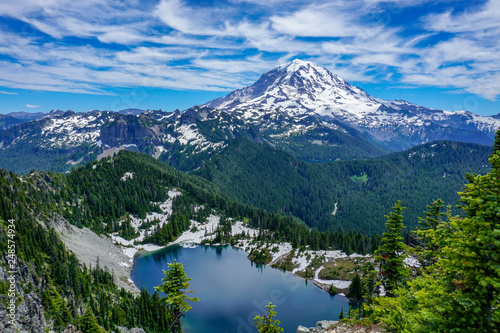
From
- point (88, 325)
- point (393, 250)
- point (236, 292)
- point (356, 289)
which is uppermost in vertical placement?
point (393, 250)

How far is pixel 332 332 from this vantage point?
29.5m

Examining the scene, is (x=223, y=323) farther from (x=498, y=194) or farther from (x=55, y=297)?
(x=498, y=194)

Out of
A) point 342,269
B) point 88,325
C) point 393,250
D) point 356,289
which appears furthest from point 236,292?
point 393,250

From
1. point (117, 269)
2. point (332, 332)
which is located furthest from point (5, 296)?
point (117, 269)

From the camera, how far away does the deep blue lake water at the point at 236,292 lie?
81.0m

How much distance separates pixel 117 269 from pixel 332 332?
355ft

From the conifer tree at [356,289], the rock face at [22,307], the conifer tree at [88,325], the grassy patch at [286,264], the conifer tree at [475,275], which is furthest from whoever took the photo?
the grassy patch at [286,264]

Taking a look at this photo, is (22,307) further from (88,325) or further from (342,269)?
(342,269)

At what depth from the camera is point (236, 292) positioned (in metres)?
99.6

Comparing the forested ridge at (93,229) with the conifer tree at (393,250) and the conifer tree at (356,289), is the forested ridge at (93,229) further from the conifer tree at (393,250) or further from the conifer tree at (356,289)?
the conifer tree at (393,250)

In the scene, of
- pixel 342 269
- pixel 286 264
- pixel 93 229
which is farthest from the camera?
pixel 93 229

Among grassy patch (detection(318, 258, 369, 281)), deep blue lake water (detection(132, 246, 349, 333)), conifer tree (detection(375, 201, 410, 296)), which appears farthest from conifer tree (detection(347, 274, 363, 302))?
conifer tree (detection(375, 201, 410, 296))

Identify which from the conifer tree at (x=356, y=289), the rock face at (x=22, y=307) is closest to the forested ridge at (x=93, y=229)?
the rock face at (x=22, y=307)

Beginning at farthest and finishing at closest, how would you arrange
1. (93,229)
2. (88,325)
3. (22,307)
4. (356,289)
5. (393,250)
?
(93,229)
(356,289)
(22,307)
(88,325)
(393,250)
